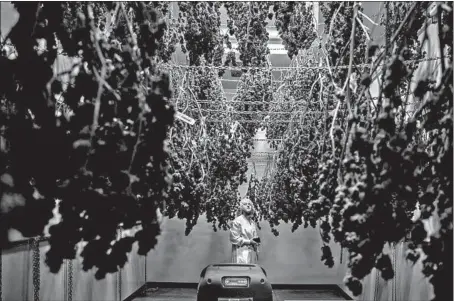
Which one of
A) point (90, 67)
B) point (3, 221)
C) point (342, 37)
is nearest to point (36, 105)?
point (90, 67)

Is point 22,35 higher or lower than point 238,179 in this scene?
higher

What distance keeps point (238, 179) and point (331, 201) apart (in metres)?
5.70

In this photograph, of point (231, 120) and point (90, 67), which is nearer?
point (90, 67)

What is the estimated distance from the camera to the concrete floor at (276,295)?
1155 centimetres

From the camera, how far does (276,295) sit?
39.9 feet

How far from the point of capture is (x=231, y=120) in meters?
8.16

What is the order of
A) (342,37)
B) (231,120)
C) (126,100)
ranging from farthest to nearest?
(231,120) < (342,37) < (126,100)

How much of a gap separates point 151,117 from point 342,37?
2.48 m

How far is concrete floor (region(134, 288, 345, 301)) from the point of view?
11547 millimetres

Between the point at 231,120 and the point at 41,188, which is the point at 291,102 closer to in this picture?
the point at 231,120

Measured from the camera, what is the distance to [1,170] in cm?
196

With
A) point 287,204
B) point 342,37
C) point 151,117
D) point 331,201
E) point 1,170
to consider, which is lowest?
point 287,204

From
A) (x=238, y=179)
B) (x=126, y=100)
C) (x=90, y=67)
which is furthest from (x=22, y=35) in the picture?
(x=238, y=179)

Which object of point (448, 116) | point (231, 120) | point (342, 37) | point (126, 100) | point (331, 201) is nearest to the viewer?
point (126, 100)
